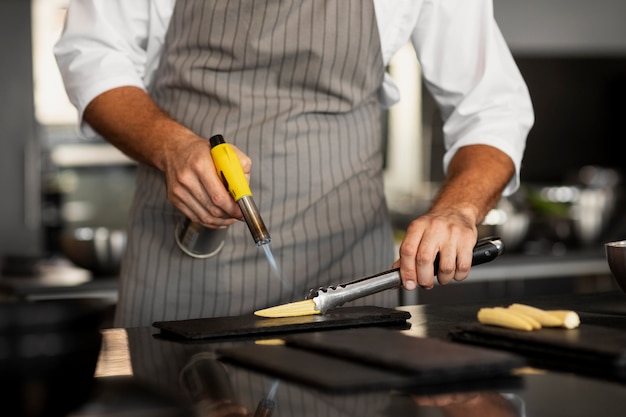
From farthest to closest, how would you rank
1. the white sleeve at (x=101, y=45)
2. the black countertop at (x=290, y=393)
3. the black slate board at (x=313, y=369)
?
the white sleeve at (x=101, y=45)
the black slate board at (x=313, y=369)
the black countertop at (x=290, y=393)

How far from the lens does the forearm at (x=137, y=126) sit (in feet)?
4.26

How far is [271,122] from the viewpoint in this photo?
4.59 ft

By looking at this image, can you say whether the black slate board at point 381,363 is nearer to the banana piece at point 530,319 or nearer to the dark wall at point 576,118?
the banana piece at point 530,319

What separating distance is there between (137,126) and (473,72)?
55 cm

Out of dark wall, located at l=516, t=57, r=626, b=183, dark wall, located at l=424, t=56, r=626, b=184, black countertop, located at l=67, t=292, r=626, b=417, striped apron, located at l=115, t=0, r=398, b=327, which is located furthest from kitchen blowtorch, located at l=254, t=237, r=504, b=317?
dark wall, located at l=516, t=57, r=626, b=183

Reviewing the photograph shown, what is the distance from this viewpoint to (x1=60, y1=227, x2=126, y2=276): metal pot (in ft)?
8.06

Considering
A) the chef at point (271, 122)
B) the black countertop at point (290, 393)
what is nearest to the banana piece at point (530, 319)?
the black countertop at point (290, 393)

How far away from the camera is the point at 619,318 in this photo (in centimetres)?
109

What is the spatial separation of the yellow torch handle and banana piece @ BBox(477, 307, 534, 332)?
0.32 meters

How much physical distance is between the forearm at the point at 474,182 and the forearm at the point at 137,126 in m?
0.36

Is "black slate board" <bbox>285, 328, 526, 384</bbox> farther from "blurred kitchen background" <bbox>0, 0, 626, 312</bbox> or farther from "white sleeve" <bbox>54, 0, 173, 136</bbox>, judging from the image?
"blurred kitchen background" <bbox>0, 0, 626, 312</bbox>

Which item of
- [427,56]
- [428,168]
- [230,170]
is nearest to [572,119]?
[428,168]

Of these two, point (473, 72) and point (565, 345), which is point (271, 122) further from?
point (565, 345)

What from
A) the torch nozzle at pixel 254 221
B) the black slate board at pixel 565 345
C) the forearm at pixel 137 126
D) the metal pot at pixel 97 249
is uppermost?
the forearm at pixel 137 126
